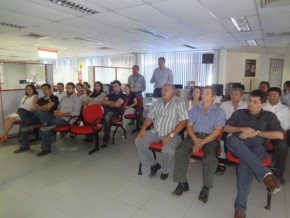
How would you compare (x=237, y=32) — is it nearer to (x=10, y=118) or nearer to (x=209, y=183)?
(x=209, y=183)

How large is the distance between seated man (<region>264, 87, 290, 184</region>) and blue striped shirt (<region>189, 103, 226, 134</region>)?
2.48 feet

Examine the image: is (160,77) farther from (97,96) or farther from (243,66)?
(243,66)

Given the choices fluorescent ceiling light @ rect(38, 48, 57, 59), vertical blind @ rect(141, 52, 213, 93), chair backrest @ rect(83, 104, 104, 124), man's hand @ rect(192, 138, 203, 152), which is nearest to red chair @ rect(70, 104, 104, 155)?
chair backrest @ rect(83, 104, 104, 124)

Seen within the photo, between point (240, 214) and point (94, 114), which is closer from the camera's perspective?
point (240, 214)

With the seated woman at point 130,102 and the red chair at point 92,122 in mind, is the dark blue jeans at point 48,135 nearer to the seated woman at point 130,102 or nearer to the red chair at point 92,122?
the red chair at point 92,122

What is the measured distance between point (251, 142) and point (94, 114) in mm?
2713

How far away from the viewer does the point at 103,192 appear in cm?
255

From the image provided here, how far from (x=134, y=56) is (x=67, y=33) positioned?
5217 millimetres

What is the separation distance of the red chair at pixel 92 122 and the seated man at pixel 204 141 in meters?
1.80

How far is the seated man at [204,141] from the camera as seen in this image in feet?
7.80

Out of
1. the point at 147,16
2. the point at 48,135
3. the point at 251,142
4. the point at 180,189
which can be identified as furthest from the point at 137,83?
the point at 251,142

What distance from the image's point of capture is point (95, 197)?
2449 millimetres

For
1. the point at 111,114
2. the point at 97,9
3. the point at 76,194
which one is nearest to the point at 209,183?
the point at 76,194

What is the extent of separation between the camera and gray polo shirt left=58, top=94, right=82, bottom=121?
13.8 ft
